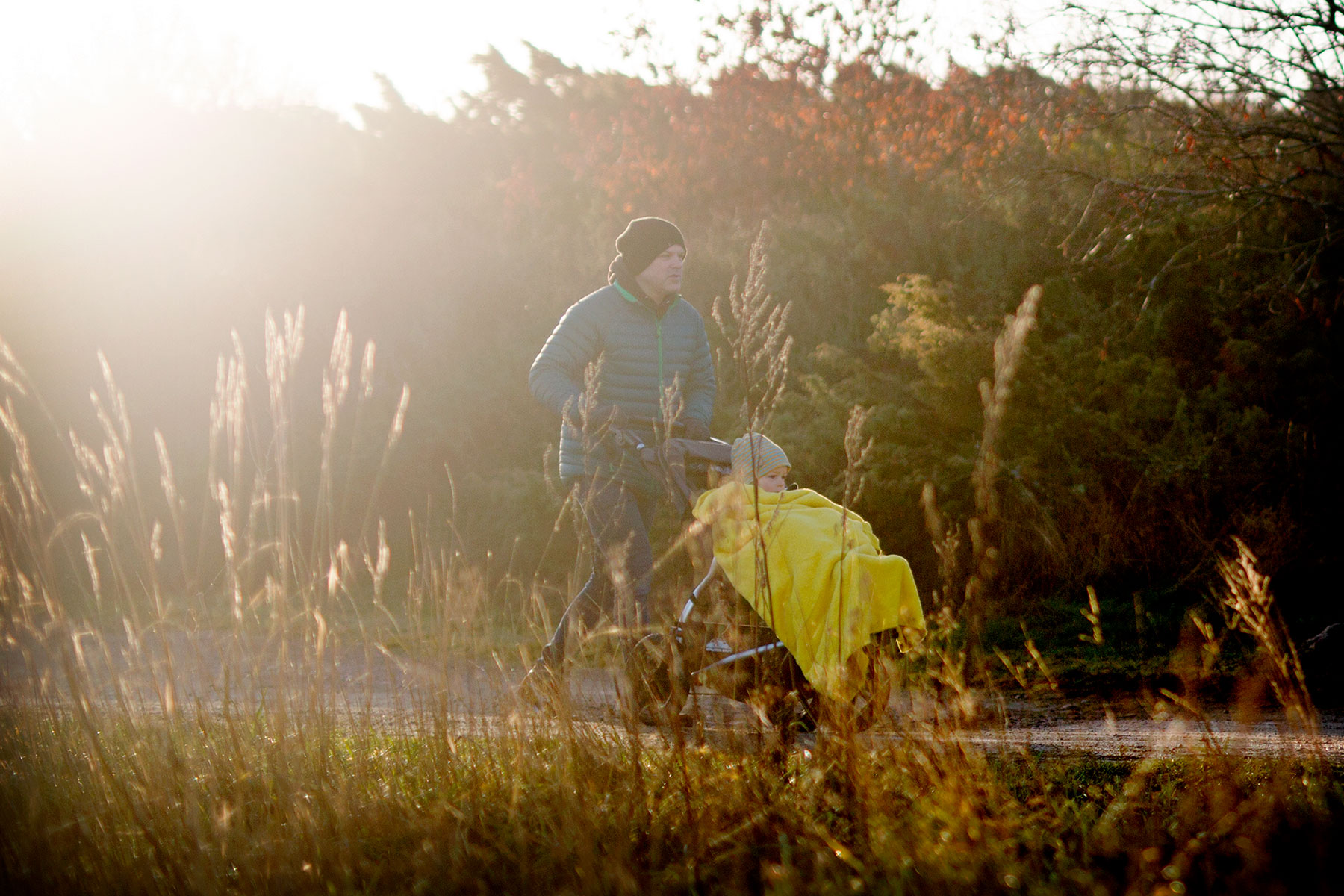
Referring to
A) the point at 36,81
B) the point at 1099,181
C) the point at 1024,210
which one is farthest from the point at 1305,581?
the point at 36,81

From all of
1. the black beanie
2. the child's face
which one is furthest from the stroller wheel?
the black beanie

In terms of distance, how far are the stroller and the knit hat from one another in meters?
0.11

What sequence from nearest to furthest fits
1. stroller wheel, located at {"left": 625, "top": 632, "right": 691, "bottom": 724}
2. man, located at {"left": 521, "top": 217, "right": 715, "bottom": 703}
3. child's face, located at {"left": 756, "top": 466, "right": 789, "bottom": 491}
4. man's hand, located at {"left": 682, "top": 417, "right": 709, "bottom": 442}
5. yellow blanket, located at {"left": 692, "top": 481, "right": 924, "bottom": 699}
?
1. stroller wheel, located at {"left": 625, "top": 632, "right": 691, "bottom": 724}
2. yellow blanket, located at {"left": 692, "top": 481, "right": 924, "bottom": 699}
3. child's face, located at {"left": 756, "top": 466, "right": 789, "bottom": 491}
4. man, located at {"left": 521, "top": 217, "right": 715, "bottom": 703}
5. man's hand, located at {"left": 682, "top": 417, "right": 709, "bottom": 442}

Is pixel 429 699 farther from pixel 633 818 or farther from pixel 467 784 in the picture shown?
pixel 633 818

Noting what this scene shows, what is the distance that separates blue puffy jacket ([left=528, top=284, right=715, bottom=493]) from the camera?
4.25 metres

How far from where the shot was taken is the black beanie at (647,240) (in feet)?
14.4

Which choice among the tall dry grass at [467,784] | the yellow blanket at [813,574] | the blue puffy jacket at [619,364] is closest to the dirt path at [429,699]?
the tall dry grass at [467,784]

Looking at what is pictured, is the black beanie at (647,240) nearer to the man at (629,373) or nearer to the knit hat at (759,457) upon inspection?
the man at (629,373)

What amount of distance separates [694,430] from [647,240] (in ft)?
2.73

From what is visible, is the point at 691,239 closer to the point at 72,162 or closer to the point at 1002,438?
the point at 1002,438

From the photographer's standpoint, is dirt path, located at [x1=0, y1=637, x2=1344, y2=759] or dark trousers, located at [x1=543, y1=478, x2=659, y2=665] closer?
dirt path, located at [x1=0, y1=637, x2=1344, y2=759]

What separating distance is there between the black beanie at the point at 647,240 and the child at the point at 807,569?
42.4 inches

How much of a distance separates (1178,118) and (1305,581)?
10.1 feet

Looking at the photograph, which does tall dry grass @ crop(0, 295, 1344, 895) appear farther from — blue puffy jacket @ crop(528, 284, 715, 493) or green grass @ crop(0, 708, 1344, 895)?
blue puffy jacket @ crop(528, 284, 715, 493)
